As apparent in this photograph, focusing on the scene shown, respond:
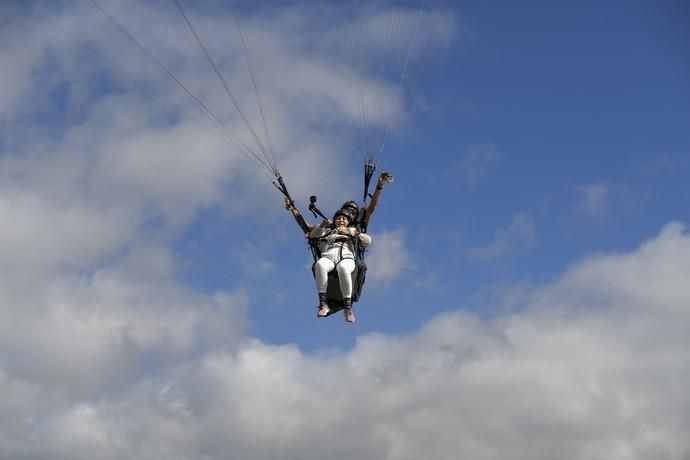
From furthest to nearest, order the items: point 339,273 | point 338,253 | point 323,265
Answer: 1. point 338,253
2. point 323,265
3. point 339,273

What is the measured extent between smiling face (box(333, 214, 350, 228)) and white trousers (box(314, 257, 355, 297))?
101 centimetres

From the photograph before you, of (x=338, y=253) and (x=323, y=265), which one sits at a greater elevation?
(x=338, y=253)

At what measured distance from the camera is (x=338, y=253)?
86.6 feet

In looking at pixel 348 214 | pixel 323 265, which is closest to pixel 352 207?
pixel 348 214

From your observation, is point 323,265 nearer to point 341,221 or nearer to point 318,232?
point 318,232

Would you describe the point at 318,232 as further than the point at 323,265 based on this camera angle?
Yes

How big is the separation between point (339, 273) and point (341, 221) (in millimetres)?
1469

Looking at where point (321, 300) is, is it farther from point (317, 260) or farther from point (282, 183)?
point (282, 183)

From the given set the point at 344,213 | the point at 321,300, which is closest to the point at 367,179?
the point at 344,213

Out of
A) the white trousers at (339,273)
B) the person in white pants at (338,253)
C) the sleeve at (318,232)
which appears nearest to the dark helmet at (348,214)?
the person in white pants at (338,253)

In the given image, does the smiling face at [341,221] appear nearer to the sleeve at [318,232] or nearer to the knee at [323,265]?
the sleeve at [318,232]

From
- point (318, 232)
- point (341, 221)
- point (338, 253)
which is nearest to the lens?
point (338, 253)

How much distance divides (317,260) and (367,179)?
214 cm

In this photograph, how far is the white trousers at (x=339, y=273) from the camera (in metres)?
26.0
